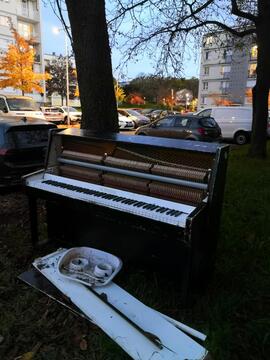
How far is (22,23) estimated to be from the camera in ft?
152

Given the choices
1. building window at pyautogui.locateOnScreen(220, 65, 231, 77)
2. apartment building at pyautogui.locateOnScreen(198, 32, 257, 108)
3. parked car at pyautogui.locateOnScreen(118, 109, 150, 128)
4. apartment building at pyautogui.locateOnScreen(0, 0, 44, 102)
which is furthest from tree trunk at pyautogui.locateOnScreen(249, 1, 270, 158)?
building window at pyautogui.locateOnScreen(220, 65, 231, 77)

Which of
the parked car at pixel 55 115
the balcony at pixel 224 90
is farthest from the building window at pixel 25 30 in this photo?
the balcony at pixel 224 90

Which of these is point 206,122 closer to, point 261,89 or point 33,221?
point 261,89

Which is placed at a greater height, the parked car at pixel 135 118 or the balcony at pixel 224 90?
the balcony at pixel 224 90

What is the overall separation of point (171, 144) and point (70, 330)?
1816 millimetres

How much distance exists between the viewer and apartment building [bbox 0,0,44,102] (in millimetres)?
42500

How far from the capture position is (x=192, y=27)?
1070cm

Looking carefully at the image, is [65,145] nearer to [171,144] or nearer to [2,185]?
[171,144]

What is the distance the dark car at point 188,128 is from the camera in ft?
46.3

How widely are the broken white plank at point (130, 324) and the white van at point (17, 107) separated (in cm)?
1398

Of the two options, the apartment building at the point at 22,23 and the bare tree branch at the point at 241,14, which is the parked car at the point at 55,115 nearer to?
the apartment building at the point at 22,23

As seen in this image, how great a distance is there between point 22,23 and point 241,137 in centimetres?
3950

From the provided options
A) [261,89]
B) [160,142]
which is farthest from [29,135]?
[261,89]

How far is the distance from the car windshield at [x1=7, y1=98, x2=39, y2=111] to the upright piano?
1346 cm
